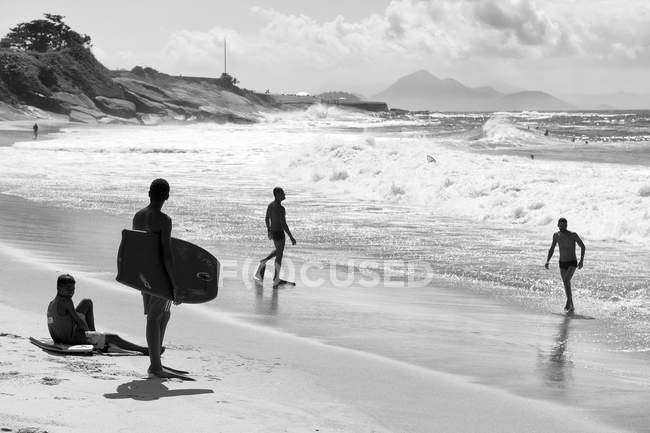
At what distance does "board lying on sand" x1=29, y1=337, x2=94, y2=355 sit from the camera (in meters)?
6.57

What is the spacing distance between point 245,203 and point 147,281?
16.2 metres

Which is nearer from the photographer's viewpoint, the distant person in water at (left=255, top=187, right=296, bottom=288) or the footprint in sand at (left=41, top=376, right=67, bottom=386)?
the footprint in sand at (left=41, top=376, right=67, bottom=386)

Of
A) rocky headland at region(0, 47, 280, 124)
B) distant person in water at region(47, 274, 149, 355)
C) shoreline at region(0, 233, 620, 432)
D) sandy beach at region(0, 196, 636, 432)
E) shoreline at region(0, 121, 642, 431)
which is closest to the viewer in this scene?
sandy beach at region(0, 196, 636, 432)

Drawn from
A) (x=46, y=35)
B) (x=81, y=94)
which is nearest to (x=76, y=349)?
(x=81, y=94)

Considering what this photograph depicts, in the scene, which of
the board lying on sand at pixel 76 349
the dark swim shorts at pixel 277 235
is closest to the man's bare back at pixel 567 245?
the dark swim shorts at pixel 277 235

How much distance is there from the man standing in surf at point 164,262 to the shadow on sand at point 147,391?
0.58 feet

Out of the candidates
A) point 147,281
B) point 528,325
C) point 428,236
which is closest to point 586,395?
point 528,325

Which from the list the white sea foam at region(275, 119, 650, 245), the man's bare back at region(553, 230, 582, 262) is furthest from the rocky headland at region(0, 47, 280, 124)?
the man's bare back at region(553, 230, 582, 262)

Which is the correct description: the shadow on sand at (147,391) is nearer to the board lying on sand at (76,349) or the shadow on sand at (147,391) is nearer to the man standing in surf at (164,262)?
the man standing in surf at (164,262)

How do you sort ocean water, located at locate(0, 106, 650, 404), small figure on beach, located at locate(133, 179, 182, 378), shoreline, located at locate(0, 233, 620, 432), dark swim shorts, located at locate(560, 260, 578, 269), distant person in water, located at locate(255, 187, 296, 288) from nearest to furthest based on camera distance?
shoreline, located at locate(0, 233, 620, 432), small figure on beach, located at locate(133, 179, 182, 378), ocean water, located at locate(0, 106, 650, 404), dark swim shorts, located at locate(560, 260, 578, 269), distant person in water, located at locate(255, 187, 296, 288)

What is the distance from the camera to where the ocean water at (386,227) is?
10000 mm

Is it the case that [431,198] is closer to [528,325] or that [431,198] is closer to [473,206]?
[473,206]

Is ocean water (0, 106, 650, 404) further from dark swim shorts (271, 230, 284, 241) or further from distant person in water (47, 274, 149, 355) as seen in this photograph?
distant person in water (47, 274, 149, 355)

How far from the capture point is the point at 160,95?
13400 centimetres
